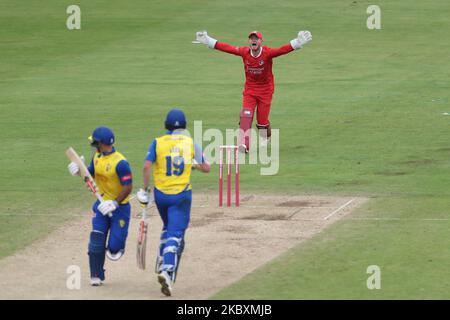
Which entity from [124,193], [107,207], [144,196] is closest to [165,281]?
[144,196]

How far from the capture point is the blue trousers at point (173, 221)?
1497cm

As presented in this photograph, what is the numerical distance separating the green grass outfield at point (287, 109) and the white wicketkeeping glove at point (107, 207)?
5.62 ft

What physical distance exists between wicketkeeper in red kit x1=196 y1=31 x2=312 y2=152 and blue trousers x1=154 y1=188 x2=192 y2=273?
928 centimetres

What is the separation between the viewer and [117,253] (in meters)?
15.8

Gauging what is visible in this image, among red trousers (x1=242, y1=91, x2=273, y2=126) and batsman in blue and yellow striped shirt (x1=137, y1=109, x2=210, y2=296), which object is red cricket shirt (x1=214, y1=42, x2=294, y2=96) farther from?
batsman in blue and yellow striped shirt (x1=137, y1=109, x2=210, y2=296)

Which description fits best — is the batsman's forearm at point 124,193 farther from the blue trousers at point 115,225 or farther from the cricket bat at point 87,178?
the cricket bat at point 87,178

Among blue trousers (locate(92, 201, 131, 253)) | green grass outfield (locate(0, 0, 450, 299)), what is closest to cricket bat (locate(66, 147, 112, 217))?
blue trousers (locate(92, 201, 131, 253))

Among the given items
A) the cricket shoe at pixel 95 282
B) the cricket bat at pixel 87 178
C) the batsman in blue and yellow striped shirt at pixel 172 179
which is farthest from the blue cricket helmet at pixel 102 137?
the cricket shoe at pixel 95 282

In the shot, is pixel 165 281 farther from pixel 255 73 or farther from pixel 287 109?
pixel 287 109

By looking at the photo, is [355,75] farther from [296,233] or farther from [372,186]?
[296,233]

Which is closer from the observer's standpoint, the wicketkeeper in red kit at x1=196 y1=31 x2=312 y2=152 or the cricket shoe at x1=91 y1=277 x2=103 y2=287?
the cricket shoe at x1=91 y1=277 x2=103 y2=287

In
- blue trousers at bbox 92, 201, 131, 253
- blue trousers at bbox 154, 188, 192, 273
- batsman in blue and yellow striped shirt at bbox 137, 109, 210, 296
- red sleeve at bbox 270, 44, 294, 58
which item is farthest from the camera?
red sleeve at bbox 270, 44, 294, 58

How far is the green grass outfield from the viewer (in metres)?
17.2

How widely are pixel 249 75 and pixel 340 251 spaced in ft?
26.8
